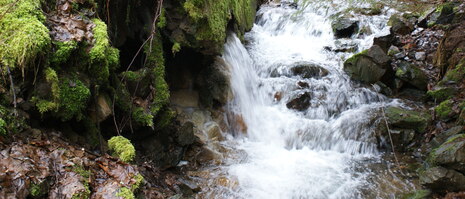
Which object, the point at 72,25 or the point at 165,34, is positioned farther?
the point at 165,34

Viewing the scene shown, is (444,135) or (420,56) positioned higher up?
(420,56)

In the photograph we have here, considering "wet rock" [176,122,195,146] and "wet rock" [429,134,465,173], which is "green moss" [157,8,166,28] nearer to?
"wet rock" [176,122,195,146]

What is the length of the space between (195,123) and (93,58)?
315 cm

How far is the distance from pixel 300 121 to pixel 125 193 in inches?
195

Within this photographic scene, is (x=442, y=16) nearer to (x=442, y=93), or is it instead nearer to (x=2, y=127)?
(x=442, y=93)

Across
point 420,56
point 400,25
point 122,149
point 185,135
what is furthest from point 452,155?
point 400,25

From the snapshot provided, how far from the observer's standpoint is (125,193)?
2871 millimetres

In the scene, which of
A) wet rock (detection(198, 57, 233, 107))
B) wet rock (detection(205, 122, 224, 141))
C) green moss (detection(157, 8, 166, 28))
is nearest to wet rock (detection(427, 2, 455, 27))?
wet rock (detection(198, 57, 233, 107))

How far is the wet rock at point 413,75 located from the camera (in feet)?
25.0

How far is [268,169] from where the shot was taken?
5.44 m

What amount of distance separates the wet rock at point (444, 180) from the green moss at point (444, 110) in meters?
2.12

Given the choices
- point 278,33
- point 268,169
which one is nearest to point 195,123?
point 268,169

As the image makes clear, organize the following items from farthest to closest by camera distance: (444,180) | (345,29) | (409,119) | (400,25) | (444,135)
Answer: (345,29)
(400,25)
(409,119)
(444,135)
(444,180)

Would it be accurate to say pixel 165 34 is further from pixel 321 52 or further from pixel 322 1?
pixel 322 1
